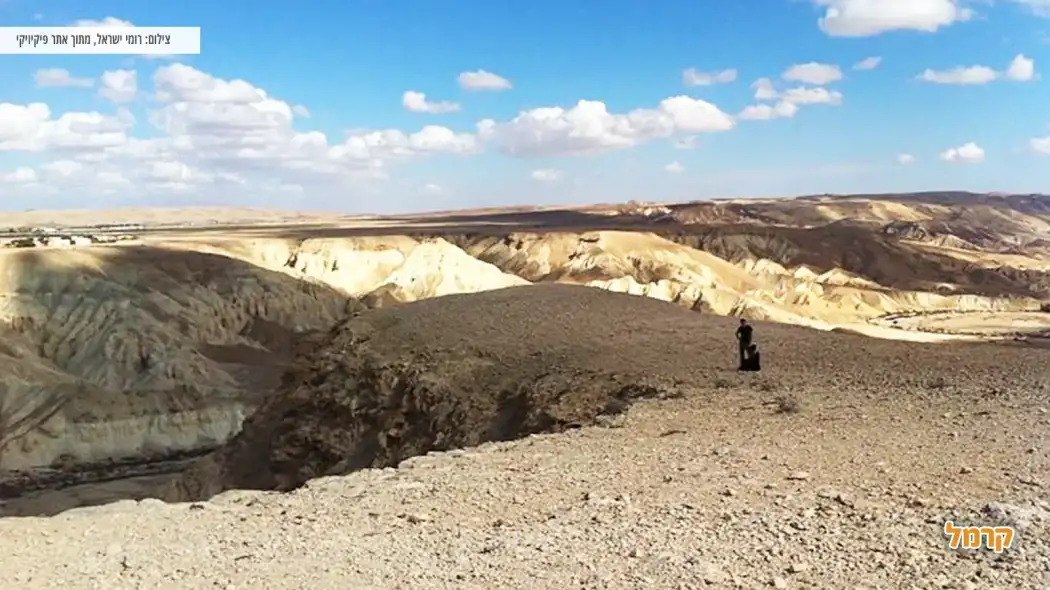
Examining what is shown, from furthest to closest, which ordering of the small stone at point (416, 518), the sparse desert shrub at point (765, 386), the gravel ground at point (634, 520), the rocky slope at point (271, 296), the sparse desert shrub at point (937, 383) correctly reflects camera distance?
the rocky slope at point (271, 296), the sparse desert shrub at point (765, 386), the sparse desert shrub at point (937, 383), the small stone at point (416, 518), the gravel ground at point (634, 520)

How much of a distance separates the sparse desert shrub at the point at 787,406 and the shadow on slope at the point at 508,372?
3.47 feet

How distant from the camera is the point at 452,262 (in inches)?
2980

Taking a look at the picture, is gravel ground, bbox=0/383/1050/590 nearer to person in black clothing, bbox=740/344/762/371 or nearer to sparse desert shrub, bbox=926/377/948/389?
sparse desert shrub, bbox=926/377/948/389

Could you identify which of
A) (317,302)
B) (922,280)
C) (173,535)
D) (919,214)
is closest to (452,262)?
(317,302)

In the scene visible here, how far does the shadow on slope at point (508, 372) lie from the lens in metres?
14.3

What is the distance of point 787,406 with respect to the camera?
484 inches

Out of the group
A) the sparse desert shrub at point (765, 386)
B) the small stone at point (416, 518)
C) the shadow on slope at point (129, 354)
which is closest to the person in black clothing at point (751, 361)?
the sparse desert shrub at point (765, 386)

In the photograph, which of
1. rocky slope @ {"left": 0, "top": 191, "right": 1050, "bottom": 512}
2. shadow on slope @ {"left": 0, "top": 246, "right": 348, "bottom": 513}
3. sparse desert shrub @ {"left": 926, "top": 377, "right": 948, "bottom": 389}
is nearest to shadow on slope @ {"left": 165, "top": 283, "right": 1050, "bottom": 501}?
sparse desert shrub @ {"left": 926, "top": 377, "right": 948, "bottom": 389}

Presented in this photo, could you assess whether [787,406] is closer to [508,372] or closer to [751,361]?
[751,361]

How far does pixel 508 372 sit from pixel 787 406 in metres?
5.80

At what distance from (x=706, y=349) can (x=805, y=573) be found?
1044 centimetres

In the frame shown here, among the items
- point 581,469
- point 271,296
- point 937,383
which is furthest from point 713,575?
point 271,296

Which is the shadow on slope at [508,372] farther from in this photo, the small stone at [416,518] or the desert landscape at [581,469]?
the small stone at [416,518]

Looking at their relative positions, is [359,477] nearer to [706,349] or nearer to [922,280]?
[706,349]
